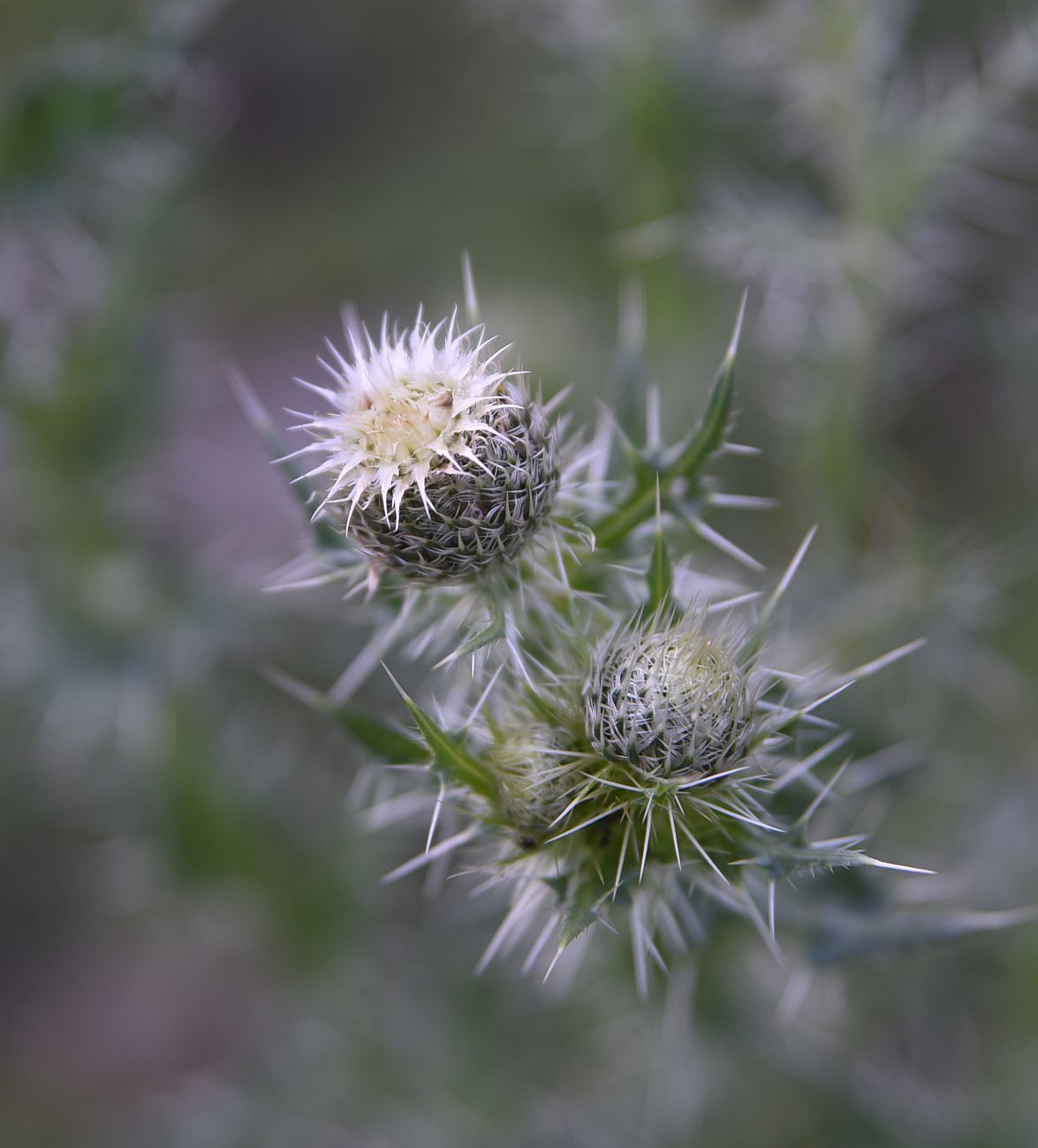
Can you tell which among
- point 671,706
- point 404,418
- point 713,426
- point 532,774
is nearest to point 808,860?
point 671,706

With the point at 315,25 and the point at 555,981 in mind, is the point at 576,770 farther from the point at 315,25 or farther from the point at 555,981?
the point at 315,25

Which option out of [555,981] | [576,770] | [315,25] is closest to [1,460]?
[555,981]

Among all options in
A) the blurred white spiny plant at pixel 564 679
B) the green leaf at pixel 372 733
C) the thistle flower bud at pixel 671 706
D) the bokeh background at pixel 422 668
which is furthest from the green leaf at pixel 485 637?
the bokeh background at pixel 422 668

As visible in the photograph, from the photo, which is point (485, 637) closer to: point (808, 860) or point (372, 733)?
point (372, 733)

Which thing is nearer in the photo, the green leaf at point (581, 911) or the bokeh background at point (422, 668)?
the green leaf at point (581, 911)

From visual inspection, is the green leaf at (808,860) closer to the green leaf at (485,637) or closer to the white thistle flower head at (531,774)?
the white thistle flower head at (531,774)

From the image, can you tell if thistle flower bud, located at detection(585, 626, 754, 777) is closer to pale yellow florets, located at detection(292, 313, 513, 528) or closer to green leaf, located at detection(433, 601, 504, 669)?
green leaf, located at detection(433, 601, 504, 669)

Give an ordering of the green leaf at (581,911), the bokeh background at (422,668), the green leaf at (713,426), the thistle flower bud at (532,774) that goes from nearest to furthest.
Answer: the green leaf at (581,911) → the thistle flower bud at (532,774) → the green leaf at (713,426) → the bokeh background at (422,668)
